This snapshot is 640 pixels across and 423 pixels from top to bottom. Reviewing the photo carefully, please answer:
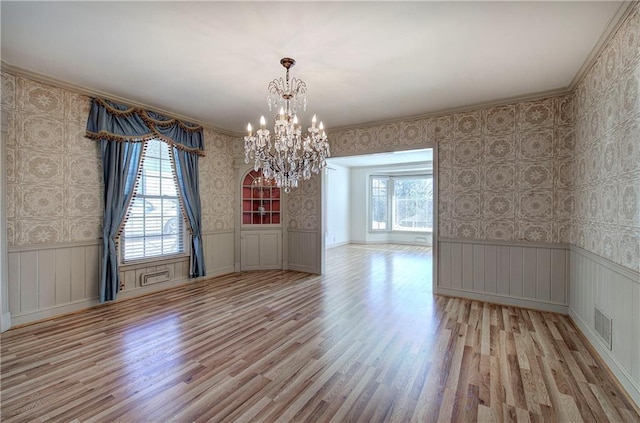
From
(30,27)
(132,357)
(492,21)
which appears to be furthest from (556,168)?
(30,27)

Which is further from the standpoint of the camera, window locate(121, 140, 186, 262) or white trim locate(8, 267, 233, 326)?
window locate(121, 140, 186, 262)

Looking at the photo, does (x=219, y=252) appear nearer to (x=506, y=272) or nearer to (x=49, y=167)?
(x=49, y=167)

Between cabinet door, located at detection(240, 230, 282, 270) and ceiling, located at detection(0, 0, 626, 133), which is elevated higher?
ceiling, located at detection(0, 0, 626, 133)

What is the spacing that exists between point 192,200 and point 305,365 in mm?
3570

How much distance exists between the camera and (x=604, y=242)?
103 inches

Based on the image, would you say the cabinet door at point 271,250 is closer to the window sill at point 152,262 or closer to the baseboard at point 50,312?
the window sill at point 152,262

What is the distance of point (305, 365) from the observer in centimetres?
247

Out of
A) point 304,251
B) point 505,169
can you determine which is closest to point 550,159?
point 505,169

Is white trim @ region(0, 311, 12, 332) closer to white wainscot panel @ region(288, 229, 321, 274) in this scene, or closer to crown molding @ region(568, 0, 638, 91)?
white wainscot panel @ region(288, 229, 321, 274)

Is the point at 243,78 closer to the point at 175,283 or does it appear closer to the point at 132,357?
the point at 132,357

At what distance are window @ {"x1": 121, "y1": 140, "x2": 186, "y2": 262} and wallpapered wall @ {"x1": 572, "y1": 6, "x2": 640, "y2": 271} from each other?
5362 millimetres

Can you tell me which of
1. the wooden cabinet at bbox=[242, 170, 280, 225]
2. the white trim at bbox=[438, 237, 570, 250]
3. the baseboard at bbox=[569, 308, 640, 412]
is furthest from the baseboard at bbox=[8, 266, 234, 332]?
the baseboard at bbox=[569, 308, 640, 412]

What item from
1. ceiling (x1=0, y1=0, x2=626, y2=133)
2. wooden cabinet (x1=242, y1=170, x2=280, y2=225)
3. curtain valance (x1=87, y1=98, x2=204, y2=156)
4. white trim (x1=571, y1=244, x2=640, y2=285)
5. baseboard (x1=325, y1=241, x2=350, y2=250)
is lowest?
baseboard (x1=325, y1=241, x2=350, y2=250)

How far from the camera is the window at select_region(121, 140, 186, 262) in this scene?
4293mm
